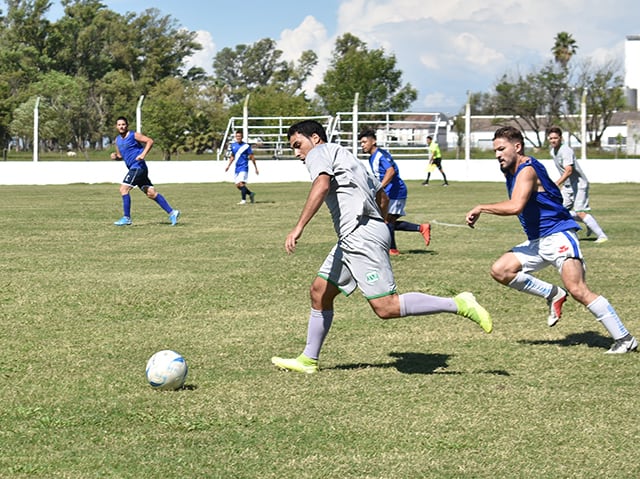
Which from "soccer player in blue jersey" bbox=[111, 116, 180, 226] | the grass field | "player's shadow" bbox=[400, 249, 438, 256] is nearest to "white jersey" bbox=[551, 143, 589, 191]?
the grass field

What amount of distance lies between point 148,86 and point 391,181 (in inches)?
3182

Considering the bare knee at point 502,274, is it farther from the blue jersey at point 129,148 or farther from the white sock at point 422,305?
the blue jersey at point 129,148

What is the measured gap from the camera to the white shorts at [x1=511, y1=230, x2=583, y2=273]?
25.8ft

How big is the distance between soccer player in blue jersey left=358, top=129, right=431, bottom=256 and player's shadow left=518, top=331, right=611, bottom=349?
5242 millimetres

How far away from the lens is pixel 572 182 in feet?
55.3

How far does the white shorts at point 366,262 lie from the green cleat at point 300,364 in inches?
21.8

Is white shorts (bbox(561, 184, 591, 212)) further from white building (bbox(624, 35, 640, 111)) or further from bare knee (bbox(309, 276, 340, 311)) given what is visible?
white building (bbox(624, 35, 640, 111))

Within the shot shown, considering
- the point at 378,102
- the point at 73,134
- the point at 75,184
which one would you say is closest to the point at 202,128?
the point at 378,102

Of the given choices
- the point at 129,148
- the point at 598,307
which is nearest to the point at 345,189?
the point at 598,307

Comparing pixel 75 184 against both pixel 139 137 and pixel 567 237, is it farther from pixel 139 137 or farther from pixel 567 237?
pixel 567 237

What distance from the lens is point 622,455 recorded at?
205 inches

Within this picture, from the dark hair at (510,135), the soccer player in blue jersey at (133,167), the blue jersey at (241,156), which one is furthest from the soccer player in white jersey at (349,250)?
the blue jersey at (241,156)

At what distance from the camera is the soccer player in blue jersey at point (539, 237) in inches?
302

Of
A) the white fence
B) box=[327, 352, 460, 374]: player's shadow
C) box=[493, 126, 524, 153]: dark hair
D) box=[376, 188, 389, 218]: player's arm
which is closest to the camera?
box=[327, 352, 460, 374]: player's shadow
